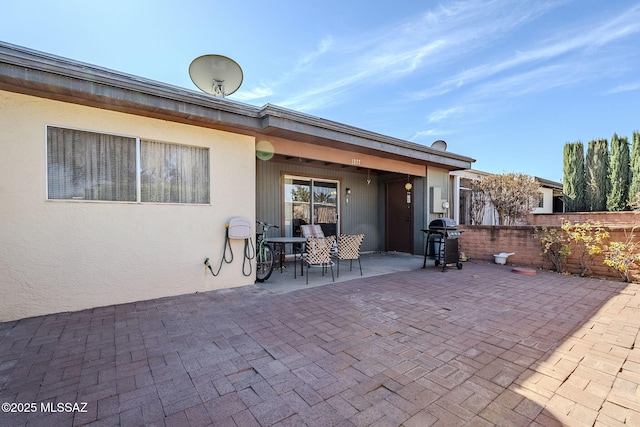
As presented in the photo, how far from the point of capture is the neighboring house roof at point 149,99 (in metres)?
3.00

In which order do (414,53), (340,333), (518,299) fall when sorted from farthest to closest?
(414,53) → (518,299) → (340,333)

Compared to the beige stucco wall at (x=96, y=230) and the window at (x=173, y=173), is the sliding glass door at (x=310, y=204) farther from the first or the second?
the window at (x=173, y=173)

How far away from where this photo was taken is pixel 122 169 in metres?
3.90

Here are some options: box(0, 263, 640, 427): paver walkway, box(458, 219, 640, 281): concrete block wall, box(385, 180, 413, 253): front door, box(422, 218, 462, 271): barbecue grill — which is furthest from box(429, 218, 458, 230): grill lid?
box(0, 263, 640, 427): paver walkway

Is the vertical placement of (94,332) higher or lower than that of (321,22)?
lower

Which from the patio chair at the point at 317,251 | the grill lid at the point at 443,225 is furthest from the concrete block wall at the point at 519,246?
the patio chair at the point at 317,251

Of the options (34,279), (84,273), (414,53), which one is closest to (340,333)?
(84,273)

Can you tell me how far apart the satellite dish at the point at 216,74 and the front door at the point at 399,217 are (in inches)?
230

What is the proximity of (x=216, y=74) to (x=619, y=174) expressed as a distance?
17656mm

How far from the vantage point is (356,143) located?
18.9 ft

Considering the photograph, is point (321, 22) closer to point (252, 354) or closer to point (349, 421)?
point (252, 354)

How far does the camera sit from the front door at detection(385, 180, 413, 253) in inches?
338

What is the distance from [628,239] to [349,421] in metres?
6.69

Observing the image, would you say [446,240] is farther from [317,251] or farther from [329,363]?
[329,363]
